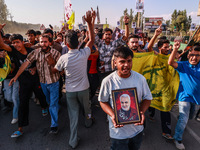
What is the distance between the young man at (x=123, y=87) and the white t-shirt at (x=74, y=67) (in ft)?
3.13

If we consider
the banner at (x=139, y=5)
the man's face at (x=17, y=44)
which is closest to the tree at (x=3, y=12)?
the banner at (x=139, y=5)

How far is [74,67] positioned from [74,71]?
0.25 feet

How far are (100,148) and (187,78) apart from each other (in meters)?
2.08

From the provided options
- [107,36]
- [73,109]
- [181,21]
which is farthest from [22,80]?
[181,21]

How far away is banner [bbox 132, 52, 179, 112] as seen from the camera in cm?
290

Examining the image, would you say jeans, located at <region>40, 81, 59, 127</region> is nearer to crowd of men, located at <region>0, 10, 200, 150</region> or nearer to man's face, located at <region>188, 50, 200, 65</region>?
crowd of men, located at <region>0, 10, 200, 150</region>

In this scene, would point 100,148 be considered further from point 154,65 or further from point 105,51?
point 105,51

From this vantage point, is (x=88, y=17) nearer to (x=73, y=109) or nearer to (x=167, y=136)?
(x=73, y=109)

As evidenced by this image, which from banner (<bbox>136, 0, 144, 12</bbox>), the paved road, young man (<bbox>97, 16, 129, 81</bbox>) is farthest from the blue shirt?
banner (<bbox>136, 0, 144, 12</bbox>)

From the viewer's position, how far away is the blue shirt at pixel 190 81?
2473 mm

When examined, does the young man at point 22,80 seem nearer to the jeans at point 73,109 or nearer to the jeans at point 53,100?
Result: the jeans at point 53,100

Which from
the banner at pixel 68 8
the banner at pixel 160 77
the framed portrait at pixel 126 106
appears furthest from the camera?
the banner at pixel 68 8

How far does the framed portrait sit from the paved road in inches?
58.7

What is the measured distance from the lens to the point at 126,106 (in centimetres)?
154
